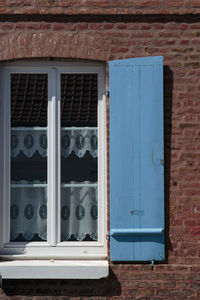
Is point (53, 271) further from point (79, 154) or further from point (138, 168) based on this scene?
point (138, 168)

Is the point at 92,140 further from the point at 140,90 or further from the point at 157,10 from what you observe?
the point at 157,10

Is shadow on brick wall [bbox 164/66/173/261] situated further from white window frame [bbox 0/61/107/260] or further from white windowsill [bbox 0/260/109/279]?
white windowsill [bbox 0/260/109/279]

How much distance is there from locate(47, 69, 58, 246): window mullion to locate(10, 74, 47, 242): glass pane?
63 mm

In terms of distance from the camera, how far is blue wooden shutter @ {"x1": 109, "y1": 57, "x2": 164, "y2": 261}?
572 cm

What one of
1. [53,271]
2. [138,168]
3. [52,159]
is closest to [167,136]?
[138,168]

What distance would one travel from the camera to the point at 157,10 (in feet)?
19.1

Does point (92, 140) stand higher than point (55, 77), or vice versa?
point (55, 77)

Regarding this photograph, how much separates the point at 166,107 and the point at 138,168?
2.47 ft

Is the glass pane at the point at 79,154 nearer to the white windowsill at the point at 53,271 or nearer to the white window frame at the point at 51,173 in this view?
the white window frame at the point at 51,173

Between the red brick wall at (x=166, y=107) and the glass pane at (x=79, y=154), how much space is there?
417 millimetres

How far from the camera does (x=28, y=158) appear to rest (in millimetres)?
6008

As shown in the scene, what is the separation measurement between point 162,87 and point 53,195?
172cm

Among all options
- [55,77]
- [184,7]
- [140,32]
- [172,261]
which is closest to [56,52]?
[55,77]

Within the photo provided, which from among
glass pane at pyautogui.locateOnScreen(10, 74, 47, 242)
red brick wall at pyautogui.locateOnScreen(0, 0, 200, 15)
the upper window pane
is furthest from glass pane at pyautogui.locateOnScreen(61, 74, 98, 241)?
red brick wall at pyautogui.locateOnScreen(0, 0, 200, 15)
